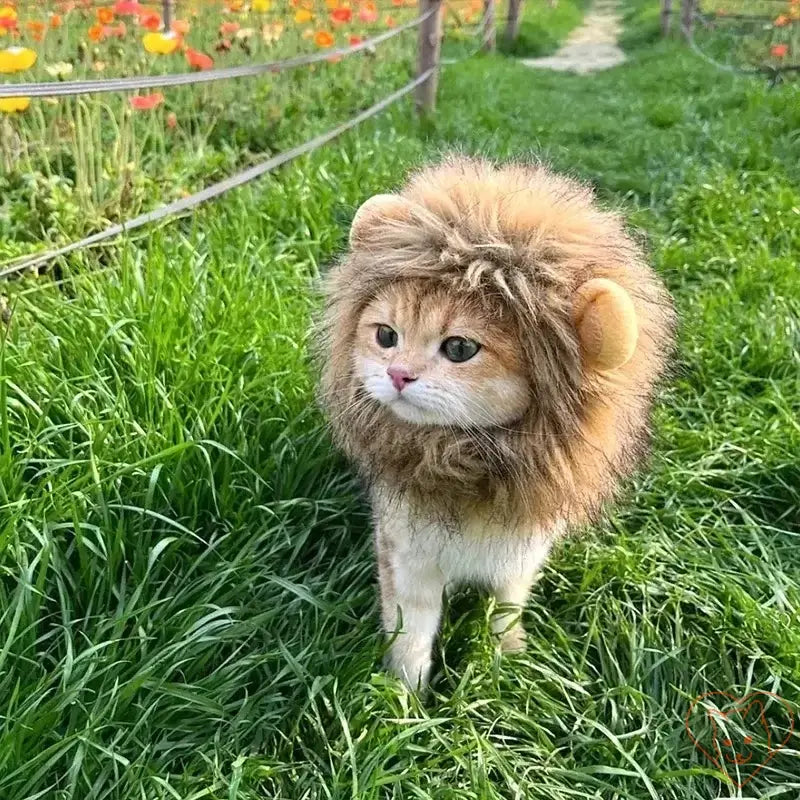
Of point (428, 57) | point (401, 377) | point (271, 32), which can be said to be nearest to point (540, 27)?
point (428, 57)

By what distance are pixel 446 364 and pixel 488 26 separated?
9954mm

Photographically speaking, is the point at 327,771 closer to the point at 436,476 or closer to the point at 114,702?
the point at 114,702

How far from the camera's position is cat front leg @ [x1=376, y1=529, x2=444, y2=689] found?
1.77 meters

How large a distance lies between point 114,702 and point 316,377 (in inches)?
33.7

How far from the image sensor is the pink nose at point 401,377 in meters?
1.35

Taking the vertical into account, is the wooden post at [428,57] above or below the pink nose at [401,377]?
below

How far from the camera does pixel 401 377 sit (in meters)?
1.36

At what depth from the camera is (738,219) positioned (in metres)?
4.04

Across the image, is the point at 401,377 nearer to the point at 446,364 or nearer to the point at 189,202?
the point at 446,364

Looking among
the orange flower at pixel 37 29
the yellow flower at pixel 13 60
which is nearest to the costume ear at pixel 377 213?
the yellow flower at pixel 13 60

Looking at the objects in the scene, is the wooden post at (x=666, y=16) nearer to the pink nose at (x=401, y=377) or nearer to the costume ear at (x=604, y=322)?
the costume ear at (x=604, y=322)

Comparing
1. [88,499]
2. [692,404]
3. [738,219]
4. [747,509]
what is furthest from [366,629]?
[738,219]

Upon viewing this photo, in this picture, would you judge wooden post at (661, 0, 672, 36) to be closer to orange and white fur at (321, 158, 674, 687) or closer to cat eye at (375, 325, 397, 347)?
orange and white fur at (321, 158, 674, 687)

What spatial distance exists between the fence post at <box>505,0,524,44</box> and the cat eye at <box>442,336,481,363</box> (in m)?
10.2
